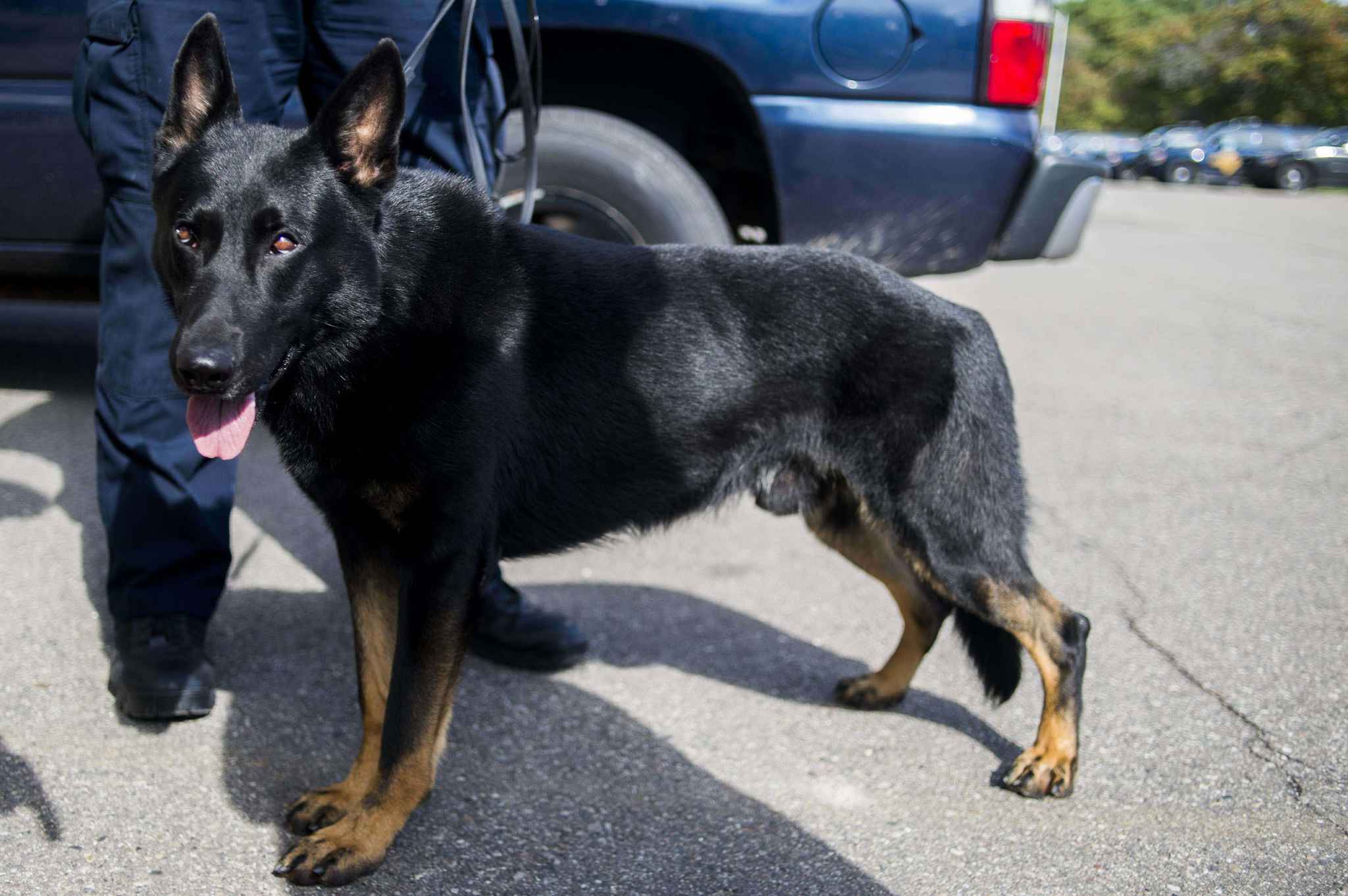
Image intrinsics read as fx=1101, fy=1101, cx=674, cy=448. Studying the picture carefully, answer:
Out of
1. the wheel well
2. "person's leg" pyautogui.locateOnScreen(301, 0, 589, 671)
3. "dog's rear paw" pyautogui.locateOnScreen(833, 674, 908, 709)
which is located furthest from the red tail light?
"dog's rear paw" pyautogui.locateOnScreen(833, 674, 908, 709)

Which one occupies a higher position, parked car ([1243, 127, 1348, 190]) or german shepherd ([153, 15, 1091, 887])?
german shepherd ([153, 15, 1091, 887])

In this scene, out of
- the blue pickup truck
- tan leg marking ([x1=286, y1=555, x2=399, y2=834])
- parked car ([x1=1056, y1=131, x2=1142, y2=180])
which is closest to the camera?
tan leg marking ([x1=286, y1=555, x2=399, y2=834])

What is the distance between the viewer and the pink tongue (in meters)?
1.98

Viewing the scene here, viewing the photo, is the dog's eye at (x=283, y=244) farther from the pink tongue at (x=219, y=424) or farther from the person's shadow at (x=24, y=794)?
the person's shadow at (x=24, y=794)

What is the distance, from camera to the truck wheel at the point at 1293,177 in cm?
2741

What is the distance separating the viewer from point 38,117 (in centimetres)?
342

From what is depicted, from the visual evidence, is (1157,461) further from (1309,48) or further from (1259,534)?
(1309,48)

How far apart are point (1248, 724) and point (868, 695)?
924mm

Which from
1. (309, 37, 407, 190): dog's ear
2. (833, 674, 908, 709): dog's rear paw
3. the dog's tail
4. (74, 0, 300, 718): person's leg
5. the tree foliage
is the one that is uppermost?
(309, 37, 407, 190): dog's ear

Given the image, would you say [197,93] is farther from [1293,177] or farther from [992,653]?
[1293,177]

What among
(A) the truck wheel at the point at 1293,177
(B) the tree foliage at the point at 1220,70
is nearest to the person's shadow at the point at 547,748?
(A) the truck wheel at the point at 1293,177

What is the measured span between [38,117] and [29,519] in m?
1.25

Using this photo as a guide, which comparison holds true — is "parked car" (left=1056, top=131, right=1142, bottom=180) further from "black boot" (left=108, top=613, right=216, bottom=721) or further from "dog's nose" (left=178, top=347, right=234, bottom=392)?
"dog's nose" (left=178, top=347, right=234, bottom=392)

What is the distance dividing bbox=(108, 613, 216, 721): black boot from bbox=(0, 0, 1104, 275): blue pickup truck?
1.68 m
